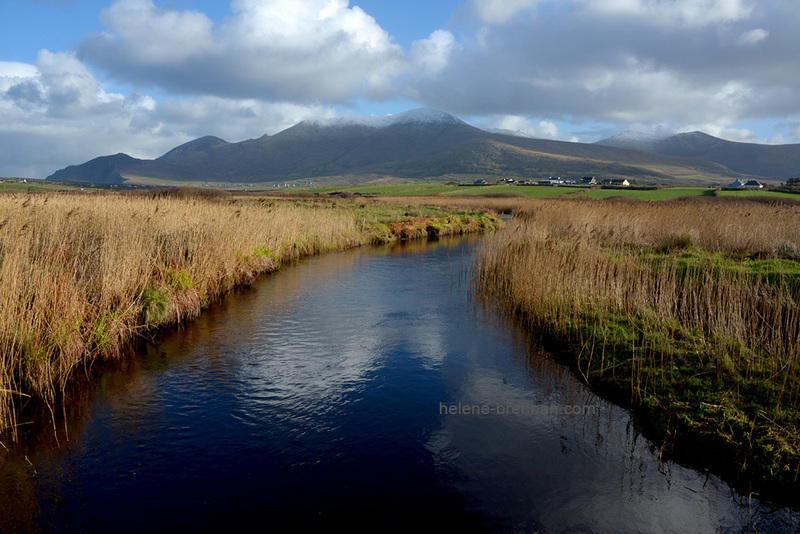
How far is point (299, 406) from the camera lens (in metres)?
8.45

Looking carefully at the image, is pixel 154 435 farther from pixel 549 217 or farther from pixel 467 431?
pixel 549 217

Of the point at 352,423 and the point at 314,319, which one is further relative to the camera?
the point at 314,319

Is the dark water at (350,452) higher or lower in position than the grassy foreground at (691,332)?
lower

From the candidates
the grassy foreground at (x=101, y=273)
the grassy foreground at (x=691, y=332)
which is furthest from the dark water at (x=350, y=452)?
the grassy foreground at (x=101, y=273)

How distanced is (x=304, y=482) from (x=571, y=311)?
8.37 m

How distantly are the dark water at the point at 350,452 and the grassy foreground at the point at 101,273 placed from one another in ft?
2.43

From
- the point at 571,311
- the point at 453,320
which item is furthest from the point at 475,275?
the point at 571,311

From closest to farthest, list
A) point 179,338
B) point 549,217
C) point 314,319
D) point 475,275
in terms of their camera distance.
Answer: point 179,338, point 314,319, point 475,275, point 549,217

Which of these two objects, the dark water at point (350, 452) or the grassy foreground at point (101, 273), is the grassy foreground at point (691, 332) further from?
the grassy foreground at point (101, 273)

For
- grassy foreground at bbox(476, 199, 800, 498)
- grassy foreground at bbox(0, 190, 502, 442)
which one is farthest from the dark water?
grassy foreground at bbox(0, 190, 502, 442)

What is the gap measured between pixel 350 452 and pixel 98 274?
730 cm

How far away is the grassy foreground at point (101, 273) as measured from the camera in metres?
7.89

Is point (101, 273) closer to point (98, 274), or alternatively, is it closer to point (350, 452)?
point (98, 274)

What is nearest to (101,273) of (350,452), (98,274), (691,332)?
(98,274)
